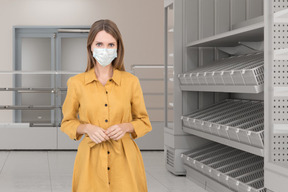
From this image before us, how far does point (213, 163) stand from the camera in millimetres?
4512

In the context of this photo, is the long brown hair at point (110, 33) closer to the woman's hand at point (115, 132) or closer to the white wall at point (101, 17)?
the woman's hand at point (115, 132)

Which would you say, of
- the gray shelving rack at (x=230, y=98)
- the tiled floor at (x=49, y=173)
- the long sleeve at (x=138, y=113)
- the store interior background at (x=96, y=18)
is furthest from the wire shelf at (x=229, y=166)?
the store interior background at (x=96, y=18)

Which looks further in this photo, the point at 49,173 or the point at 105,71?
the point at 49,173

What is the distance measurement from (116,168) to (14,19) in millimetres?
8525

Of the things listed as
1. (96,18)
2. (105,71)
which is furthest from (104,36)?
(96,18)

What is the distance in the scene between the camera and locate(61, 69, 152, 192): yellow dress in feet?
6.22

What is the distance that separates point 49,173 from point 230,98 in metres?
2.14

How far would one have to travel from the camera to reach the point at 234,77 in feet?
12.2

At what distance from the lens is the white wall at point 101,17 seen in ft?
32.4

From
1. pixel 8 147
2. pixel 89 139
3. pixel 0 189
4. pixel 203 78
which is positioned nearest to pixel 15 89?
pixel 8 147

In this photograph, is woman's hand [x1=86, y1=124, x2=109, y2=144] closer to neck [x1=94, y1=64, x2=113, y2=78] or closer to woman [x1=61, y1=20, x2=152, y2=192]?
woman [x1=61, y1=20, x2=152, y2=192]

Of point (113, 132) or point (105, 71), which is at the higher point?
point (105, 71)

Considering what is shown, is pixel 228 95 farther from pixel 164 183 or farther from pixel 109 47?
pixel 109 47

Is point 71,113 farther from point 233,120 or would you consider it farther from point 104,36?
point 233,120
